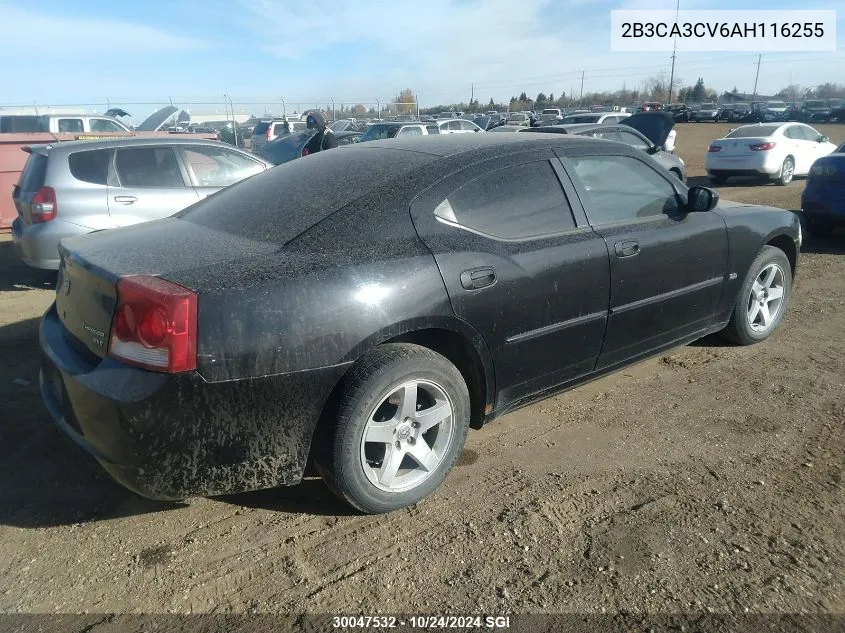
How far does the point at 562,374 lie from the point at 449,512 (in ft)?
3.33

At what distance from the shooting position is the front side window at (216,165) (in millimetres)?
7012

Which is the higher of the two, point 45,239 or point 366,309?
point 366,309

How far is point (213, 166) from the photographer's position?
7.16m

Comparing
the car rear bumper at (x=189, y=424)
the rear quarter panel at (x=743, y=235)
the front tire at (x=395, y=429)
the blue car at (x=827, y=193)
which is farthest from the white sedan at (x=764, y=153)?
the car rear bumper at (x=189, y=424)

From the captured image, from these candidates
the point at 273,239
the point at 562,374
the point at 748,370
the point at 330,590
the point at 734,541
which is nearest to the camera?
the point at 330,590

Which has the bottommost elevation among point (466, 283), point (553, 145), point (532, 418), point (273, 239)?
point (532, 418)

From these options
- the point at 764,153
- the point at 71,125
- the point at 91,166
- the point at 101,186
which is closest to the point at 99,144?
the point at 91,166

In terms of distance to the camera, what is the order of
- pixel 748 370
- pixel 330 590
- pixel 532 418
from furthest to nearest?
pixel 748 370
pixel 532 418
pixel 330 590

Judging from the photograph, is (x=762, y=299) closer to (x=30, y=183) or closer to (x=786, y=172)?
(x=30, y=183)

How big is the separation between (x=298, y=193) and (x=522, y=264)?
1.16 metres

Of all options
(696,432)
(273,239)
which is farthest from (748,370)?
(273,239)

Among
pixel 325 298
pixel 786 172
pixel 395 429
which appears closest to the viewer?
pixel 325 298

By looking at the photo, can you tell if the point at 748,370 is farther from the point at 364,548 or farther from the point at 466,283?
the point at 364,548

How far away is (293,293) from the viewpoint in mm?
2527
